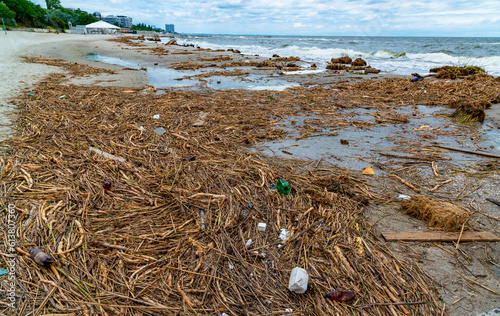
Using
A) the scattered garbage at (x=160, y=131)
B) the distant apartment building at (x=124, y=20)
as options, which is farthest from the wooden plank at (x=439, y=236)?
the distant apartment building at (x=124, y=20)

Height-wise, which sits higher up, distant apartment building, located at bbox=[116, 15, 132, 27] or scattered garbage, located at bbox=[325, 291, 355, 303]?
distant apartment building, located at bbox=[116, 15, 132, 27]

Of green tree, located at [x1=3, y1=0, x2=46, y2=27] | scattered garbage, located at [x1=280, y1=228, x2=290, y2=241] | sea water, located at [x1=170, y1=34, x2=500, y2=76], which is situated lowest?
scattered garbage, located at [x1=280, y1=228, x2=290, y2=241]

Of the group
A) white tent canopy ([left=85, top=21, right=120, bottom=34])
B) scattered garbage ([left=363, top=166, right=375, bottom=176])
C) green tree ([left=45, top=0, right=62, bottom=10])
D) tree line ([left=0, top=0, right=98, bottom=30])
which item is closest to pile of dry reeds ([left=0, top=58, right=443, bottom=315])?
scattered garbage ([left=363, top=166, right=375, bottom=176])

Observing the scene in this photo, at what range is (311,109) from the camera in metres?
6.23

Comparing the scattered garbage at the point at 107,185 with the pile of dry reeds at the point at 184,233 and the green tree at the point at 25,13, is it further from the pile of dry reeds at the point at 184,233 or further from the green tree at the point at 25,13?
the green tree at the point at 25,13

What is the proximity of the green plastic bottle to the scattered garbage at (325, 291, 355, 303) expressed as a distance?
1.17 metres

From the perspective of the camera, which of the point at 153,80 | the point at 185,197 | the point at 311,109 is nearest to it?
the point at 185,197

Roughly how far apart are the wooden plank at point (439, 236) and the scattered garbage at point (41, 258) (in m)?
2.75

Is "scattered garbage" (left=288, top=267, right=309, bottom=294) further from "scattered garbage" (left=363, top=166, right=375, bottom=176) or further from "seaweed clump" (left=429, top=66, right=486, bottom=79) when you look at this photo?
"seaweed clump" (left=429, top=66, right=486, bottom=79)

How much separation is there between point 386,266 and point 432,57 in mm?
27620

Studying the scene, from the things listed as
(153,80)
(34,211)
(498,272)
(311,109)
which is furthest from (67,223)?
(153,80)

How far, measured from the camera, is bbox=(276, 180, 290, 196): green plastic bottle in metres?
2.67

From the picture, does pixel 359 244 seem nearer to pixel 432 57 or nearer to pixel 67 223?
pixel 67 223

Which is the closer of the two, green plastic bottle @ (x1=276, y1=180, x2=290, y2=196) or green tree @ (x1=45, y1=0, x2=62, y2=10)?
green plastic bottle @ (x1=276, y1=180, x2=290, y2=196)
